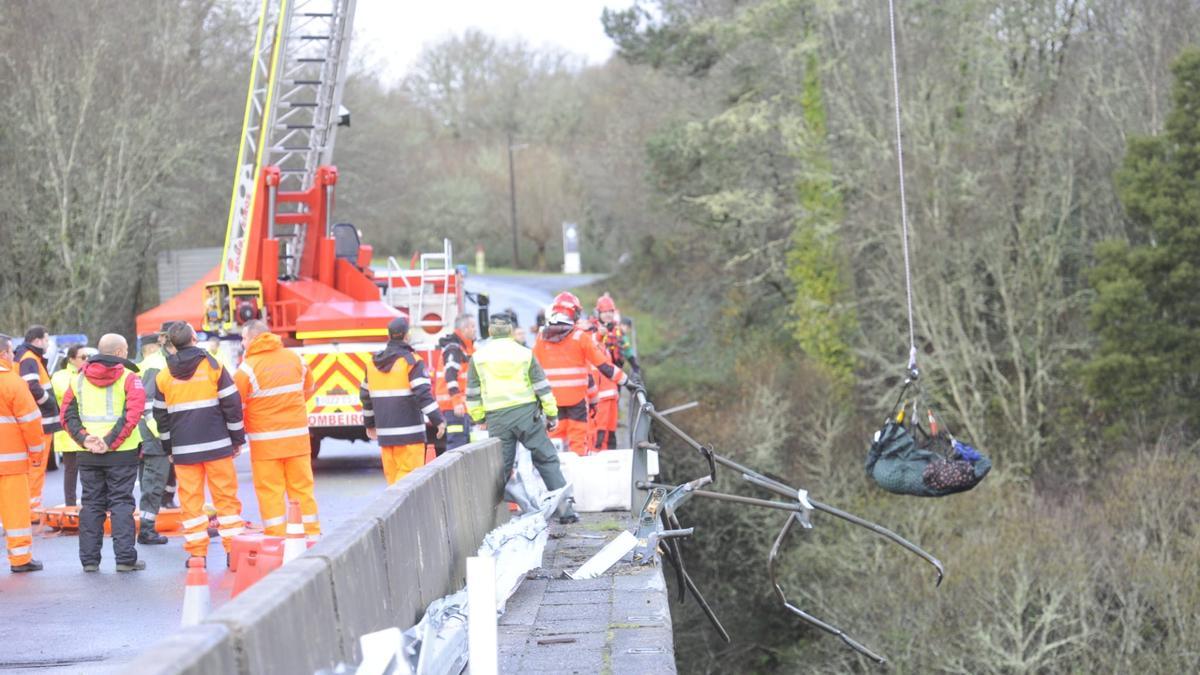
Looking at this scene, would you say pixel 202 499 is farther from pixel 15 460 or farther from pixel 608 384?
pixel 608 384

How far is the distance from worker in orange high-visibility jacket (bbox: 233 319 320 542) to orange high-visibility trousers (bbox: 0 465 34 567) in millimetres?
1698

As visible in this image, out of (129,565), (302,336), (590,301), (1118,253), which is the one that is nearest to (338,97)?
(302,336)

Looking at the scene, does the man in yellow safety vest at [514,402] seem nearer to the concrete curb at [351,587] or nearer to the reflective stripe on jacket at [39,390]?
the concrete curb at [351,587]

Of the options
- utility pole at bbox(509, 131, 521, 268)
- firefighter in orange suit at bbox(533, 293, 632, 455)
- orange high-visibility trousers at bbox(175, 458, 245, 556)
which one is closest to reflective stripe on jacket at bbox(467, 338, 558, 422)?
orange high-visibility trousers at bbox(175, 458, 245, 556)

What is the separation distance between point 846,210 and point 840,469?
6882 mm

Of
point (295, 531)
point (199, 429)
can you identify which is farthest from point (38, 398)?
point (295, 531)

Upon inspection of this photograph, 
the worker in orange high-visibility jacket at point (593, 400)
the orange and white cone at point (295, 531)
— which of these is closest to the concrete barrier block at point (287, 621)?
the orange and white cone at point (295, 531)

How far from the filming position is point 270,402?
440 inches

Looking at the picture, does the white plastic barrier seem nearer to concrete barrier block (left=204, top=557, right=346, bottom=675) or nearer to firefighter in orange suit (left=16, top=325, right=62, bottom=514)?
firefighter in orange suit (left=16, top=325, right=62, bottom=514)

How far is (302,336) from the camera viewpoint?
58.3 feet

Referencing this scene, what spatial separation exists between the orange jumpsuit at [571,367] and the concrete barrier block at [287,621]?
323 inches

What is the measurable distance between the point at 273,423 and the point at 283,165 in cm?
1104

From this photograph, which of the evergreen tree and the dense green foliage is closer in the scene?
the dense green foliage

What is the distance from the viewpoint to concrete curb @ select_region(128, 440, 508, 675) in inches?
179
